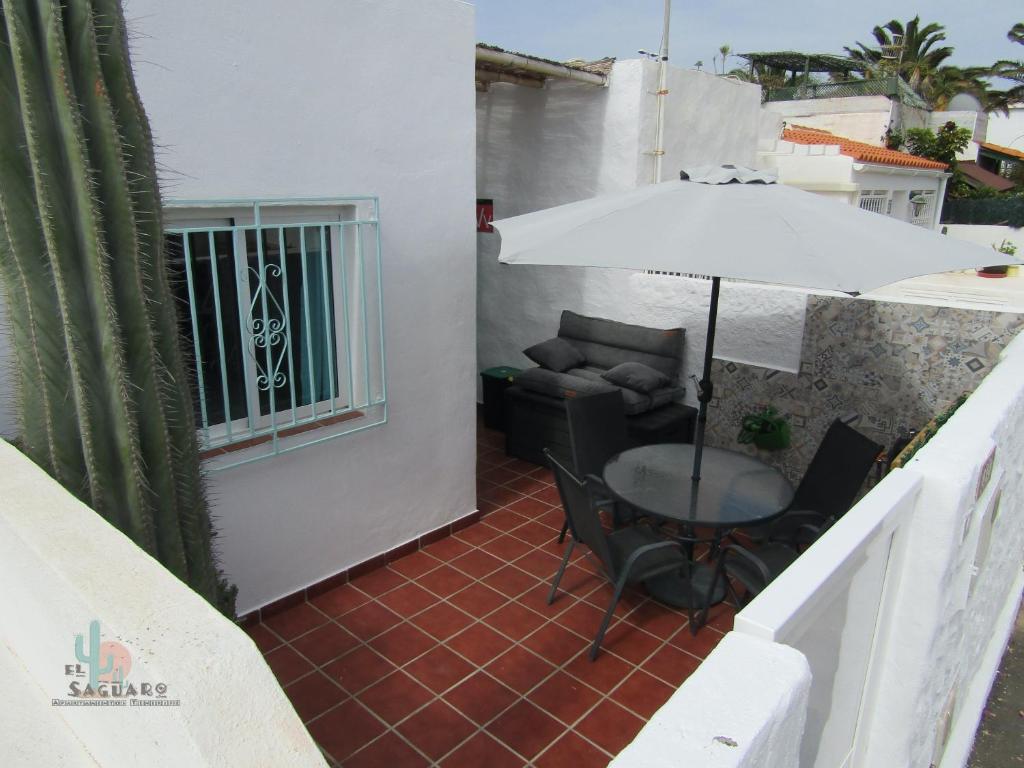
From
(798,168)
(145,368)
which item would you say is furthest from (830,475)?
(798,168)

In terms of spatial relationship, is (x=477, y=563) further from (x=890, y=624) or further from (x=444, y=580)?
(x=890, y=624)

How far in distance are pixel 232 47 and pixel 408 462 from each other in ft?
9.46

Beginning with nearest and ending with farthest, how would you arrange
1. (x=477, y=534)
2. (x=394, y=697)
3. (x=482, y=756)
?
(x=482, y=756)
(x=394, y=697)
(x=477, y=534)

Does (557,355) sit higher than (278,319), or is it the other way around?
(278,319)

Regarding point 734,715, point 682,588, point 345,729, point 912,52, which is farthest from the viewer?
point 912,52

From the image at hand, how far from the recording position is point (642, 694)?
3.91 meters

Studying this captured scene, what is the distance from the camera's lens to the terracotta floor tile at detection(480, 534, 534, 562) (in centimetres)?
535

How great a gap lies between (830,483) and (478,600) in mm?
2477

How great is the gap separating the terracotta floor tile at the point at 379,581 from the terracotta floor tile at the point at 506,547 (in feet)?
2.48

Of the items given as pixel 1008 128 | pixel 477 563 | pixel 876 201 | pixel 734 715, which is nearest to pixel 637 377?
pixel 477 563

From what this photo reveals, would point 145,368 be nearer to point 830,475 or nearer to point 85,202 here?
point 85,202

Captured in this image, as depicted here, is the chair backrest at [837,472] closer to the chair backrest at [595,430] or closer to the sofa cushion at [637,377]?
the chair backrest at [595,430]

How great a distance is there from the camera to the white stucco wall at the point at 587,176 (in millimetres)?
6629

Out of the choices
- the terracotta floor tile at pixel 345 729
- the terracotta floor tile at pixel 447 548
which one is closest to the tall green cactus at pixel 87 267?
the terracotta floor tile at pixel 345 729
